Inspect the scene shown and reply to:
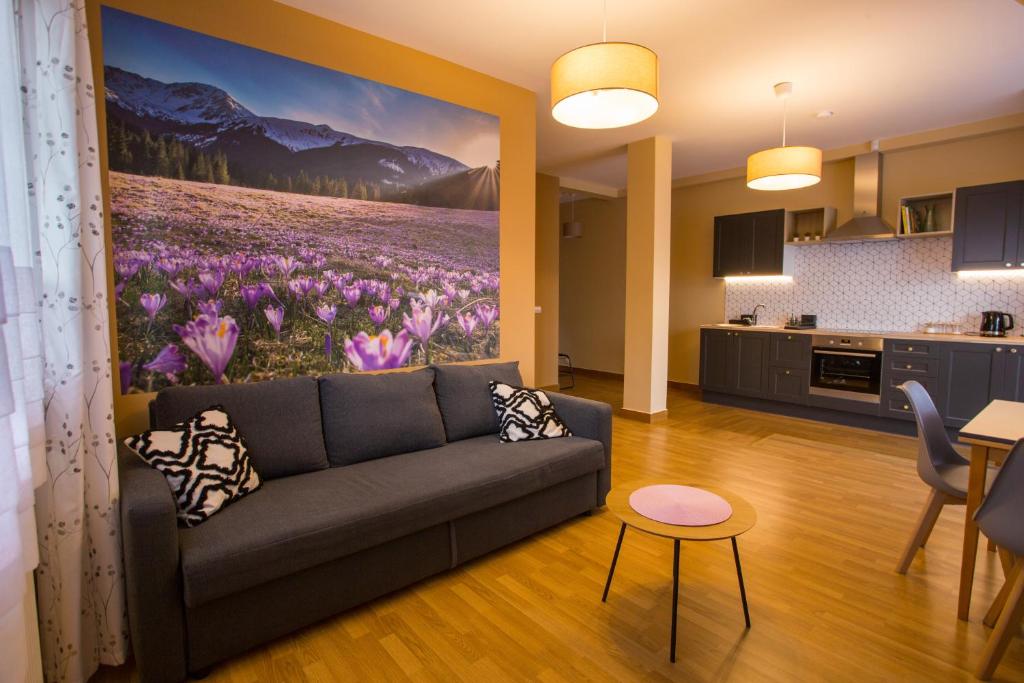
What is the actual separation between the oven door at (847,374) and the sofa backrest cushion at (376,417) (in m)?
4.48

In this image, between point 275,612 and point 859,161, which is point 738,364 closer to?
point 859,161

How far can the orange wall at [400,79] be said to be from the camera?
7.79ft

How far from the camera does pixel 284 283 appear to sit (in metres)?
2.77

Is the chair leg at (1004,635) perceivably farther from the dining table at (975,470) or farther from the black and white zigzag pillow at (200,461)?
the black and white zigzag pillow at (200,461)

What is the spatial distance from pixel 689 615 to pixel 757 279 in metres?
5.31

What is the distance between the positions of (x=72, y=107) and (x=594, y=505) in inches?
118

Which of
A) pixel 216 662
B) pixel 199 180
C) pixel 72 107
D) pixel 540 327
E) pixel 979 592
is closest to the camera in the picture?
pixel 72 107

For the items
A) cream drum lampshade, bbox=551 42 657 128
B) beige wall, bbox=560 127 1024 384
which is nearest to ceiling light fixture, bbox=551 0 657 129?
cream drum lampshade, bbox=551 42 657 128

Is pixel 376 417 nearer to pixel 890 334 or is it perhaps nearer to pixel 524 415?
pixel 524 415

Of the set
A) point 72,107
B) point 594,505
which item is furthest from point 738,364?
point 72,107

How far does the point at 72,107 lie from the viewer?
170 cm

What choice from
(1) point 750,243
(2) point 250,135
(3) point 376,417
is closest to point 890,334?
(1) point 750,243

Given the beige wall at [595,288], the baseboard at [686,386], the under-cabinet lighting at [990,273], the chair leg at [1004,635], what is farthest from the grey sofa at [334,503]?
the beige wall at [595,288]

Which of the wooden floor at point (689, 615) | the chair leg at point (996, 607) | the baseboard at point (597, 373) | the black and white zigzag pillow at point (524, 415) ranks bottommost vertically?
the wooden floor at point (689, 615)
